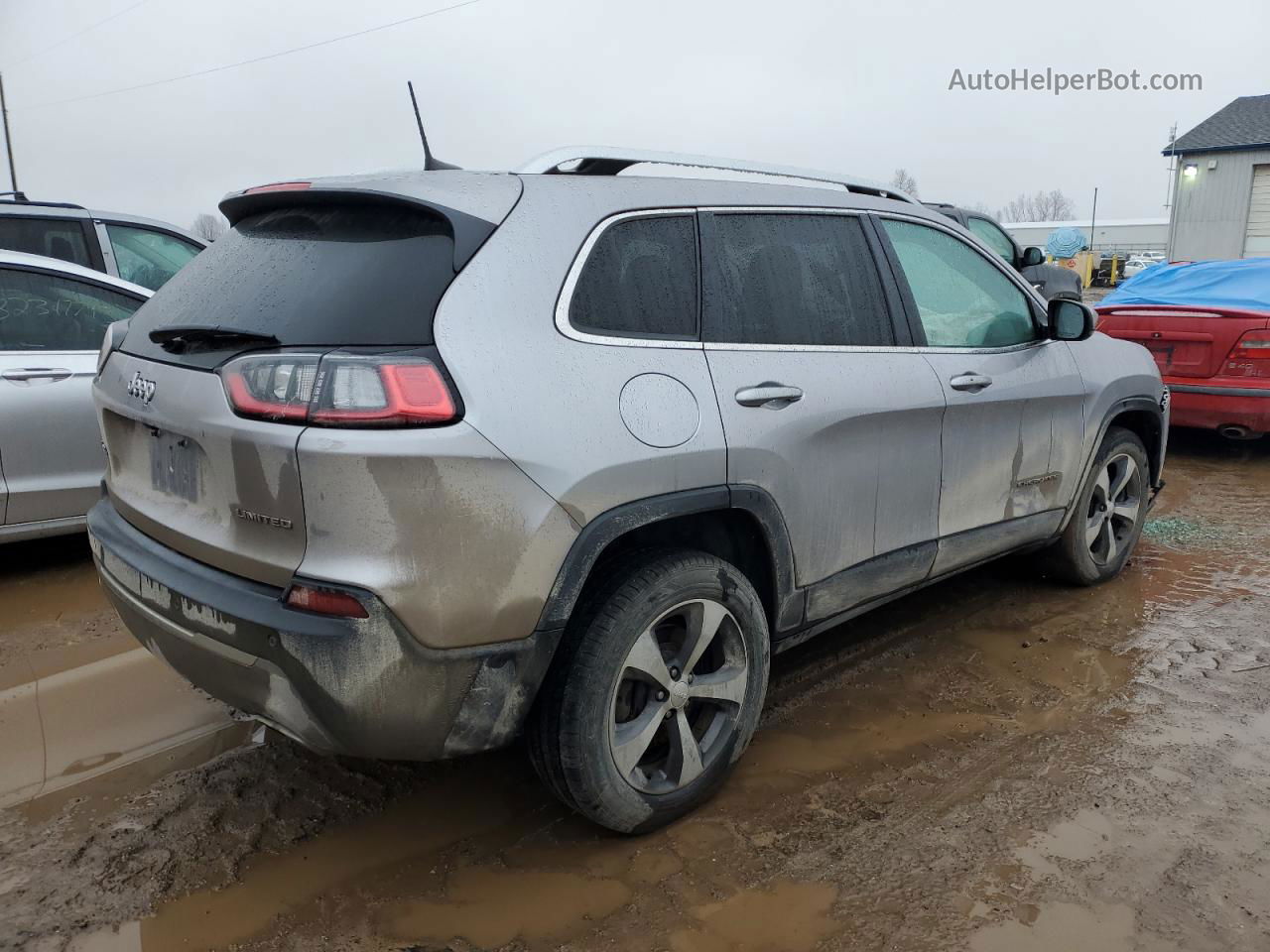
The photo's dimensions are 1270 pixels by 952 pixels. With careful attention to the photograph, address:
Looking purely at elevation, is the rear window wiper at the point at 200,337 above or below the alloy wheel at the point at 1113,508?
above

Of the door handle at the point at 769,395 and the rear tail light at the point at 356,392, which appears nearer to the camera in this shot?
the rear tail light at the point at 356,392

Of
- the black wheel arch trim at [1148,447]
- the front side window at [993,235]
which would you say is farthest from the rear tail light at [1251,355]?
the front side window at [993,235]

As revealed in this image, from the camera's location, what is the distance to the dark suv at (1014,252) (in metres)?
8.16

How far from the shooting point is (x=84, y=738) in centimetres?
322

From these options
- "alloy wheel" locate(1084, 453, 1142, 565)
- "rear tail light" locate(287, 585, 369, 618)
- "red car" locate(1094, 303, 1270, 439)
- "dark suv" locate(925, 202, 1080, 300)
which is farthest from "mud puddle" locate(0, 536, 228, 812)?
"dark suv" locate(925, 202, 1080, 300)

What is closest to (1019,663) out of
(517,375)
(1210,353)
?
(517,375)

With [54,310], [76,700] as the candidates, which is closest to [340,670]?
[76,700]

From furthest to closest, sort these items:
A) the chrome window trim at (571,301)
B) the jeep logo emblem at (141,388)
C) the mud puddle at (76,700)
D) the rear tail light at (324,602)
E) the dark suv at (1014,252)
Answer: the dark suv at (1014,252) < the mud puddle at (76,700) < the jeep logo emblem at (141,388) < the chrome window trim at (571,301) < the rear tail light at (324,602)

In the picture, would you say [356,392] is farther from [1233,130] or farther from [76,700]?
[1233,130]

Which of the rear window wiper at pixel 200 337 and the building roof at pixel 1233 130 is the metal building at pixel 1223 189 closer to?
the building roof at pixel 1233 130

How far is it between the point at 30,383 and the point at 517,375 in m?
3.39

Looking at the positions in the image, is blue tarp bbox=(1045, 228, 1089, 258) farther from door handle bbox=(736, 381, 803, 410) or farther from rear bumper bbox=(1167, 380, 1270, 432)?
door handle bbox=(736, 381, 803, 410)

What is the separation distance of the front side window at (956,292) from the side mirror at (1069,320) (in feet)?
0.30

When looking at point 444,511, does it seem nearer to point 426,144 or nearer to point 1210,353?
point 426,144
